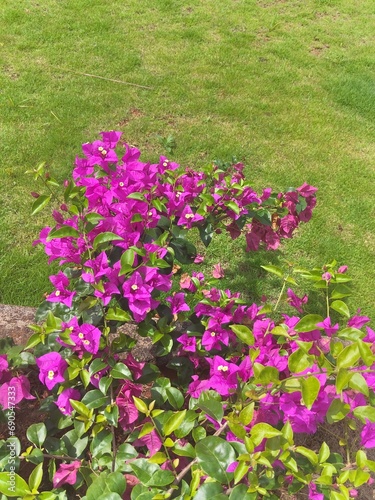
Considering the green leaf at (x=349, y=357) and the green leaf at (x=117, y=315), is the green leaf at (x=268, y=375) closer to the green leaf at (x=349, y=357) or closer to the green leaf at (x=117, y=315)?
the green leaf at (x=349, y=357)

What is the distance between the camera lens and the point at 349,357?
86 cm

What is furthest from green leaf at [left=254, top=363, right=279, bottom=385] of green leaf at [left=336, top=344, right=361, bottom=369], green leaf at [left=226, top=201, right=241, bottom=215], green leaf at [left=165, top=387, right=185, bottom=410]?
green leaf at [left=226, top=201, right=241, bottom=215]

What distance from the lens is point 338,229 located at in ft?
9.74

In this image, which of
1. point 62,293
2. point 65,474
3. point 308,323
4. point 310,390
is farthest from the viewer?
point 62,293

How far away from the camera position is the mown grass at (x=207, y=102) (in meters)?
2.79

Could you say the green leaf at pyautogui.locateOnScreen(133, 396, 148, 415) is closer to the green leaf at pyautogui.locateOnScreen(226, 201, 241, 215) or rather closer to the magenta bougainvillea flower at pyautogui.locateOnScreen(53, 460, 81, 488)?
the magenta bougainvillea flower at pyautogui.locateOnScreen(53, 460, 81, 488)

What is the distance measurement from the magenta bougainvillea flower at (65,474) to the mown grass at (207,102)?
130 centimetres

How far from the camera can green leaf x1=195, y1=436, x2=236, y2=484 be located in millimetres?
933

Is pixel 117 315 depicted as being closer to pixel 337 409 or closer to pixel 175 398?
pixel 175 398

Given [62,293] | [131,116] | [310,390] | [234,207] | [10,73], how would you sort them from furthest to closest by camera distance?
[10,73] < [131,116] < [234,207] < [62,293] < [310,390]

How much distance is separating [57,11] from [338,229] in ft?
10.9

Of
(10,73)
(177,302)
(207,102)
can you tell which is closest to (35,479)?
(177,302)

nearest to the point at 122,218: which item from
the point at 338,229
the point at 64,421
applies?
the point at 64,421

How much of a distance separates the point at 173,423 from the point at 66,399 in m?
0.35
